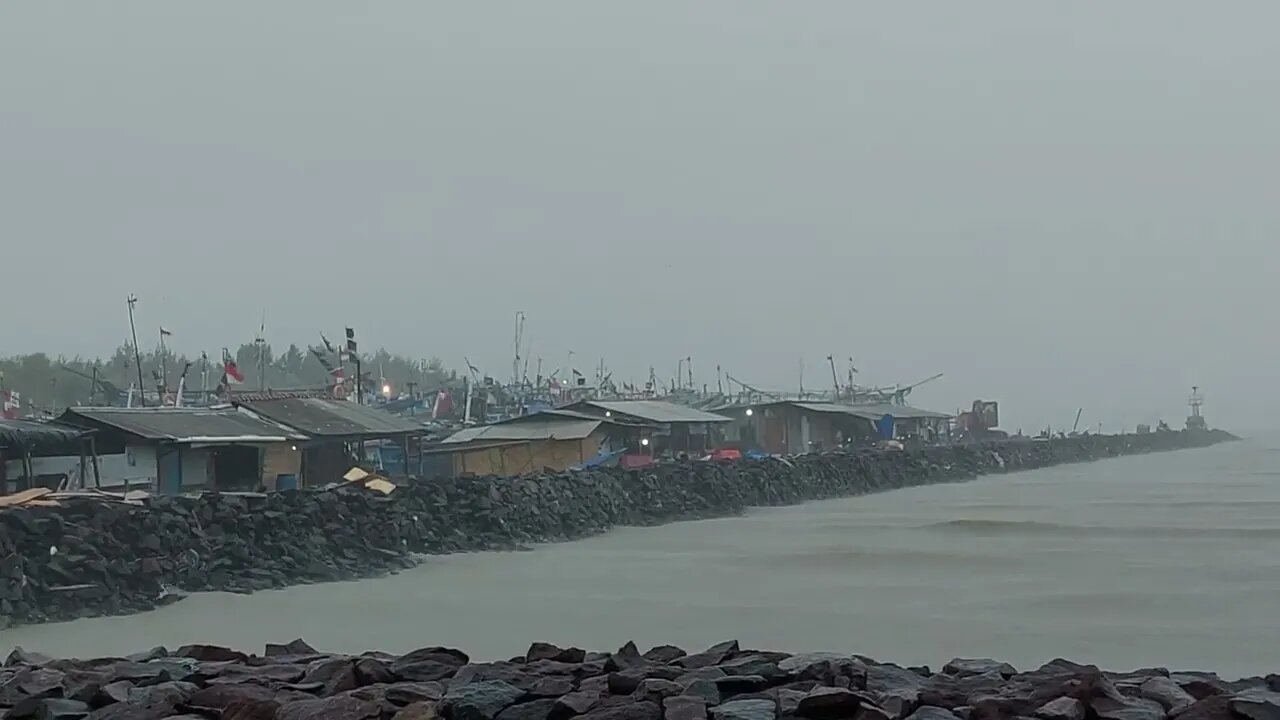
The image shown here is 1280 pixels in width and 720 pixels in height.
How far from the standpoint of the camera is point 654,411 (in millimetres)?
43812

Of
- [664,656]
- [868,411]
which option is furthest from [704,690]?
[868,411]

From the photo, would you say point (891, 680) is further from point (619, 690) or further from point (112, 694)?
point (112, 694)

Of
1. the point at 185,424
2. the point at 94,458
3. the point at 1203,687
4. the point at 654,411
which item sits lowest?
the point at 1203,687

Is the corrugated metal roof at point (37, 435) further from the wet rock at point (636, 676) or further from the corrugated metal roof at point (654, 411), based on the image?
the corrugated metal roof at point (654, 411)

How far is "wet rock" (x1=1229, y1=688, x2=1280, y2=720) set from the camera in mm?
5895

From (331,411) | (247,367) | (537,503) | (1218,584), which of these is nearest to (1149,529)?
(1218,584)

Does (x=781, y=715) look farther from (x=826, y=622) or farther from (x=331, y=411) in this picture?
(x=331, y=411)

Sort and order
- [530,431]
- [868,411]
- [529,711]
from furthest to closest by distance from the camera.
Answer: [868,411], [530,431], [529,711]

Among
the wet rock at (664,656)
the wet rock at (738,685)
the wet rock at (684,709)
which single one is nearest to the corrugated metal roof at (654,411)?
the wet rock at (664,656)

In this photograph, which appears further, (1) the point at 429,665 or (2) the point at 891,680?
(1) the point at 429,665

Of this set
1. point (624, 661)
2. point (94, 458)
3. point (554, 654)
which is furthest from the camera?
point (94, 458)

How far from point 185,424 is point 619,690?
19.7m

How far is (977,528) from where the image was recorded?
88.9ft

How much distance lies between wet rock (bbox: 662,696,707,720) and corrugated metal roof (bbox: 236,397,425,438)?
2159cm
